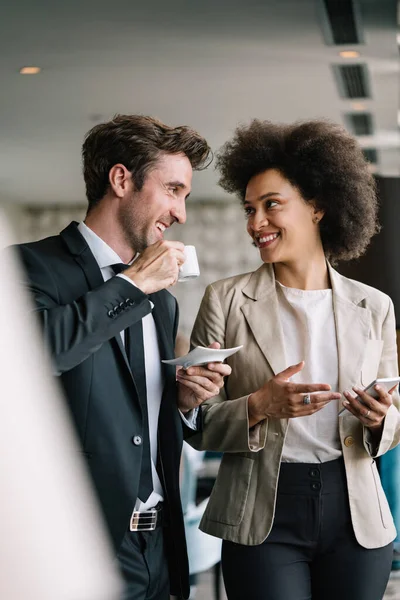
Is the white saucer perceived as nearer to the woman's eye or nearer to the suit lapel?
the suit lapel

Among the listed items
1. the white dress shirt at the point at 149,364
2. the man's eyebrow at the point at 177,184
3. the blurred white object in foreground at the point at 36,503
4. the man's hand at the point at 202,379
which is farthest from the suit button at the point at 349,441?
the blurred white object in foreground at the point at 36,503

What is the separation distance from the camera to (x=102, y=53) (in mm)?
6699

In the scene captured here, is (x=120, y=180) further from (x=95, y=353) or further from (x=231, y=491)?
(x=231, y=491)

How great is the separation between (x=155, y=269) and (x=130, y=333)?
0.61 ft

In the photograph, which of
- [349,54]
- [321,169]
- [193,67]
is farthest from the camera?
[193,67]

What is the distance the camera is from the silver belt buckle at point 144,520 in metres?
1.72

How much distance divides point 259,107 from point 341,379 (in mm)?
6767

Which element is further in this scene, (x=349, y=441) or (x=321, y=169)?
(x=321, y=169)

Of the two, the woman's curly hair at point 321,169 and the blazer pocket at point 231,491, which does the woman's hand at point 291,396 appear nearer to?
Result: the blazer pocket at point 231,491

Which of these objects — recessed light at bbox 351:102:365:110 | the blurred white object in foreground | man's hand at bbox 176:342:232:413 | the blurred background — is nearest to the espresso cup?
man's hand at bbox 176:342:232:413

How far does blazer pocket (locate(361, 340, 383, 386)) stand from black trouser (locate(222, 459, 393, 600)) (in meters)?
0.22

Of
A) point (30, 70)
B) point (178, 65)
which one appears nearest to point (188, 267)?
point (178, 65)

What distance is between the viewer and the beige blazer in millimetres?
1963

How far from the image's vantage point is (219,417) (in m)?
2.00
